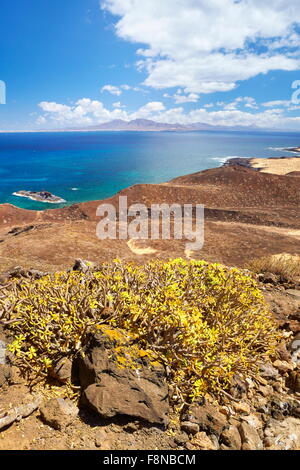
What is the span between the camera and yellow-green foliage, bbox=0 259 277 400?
377 cm

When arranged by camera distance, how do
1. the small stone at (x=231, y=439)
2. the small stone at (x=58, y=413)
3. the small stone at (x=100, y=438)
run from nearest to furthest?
the small stone at (x=100, y=438) → the small stone at (x=58, y=413) → the small stone at (x=231, y=439)

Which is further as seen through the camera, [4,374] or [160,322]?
[160,322]

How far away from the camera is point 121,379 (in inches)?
135

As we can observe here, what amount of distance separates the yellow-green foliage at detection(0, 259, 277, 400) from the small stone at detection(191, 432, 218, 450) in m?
0.45

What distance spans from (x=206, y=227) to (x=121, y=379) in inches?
704

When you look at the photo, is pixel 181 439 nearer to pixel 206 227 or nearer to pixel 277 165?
pixel 206 227

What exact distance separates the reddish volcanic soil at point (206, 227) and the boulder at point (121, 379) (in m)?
7.28

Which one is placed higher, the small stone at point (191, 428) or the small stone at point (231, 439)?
the small stone at point (191, 428)

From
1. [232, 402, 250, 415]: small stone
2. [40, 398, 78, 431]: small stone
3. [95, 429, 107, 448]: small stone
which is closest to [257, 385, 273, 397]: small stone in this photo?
[232, 402, 250, 415]: small stone

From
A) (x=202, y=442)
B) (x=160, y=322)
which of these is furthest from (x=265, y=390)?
(x=160, y=322)

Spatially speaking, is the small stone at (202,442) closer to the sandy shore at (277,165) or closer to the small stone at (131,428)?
the small stone at (131,428)

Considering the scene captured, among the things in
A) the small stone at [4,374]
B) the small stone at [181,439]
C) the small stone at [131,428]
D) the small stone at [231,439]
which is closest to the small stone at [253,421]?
the small stone at [231,439]

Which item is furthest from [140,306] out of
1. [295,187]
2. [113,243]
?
[295,187]

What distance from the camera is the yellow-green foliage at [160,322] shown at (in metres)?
3.77
